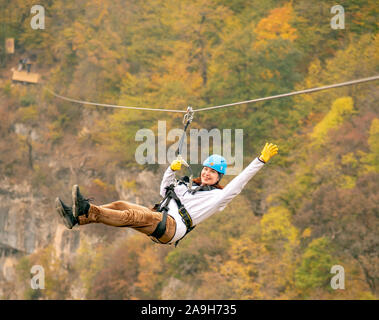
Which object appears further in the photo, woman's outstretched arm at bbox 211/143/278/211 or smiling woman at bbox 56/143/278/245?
woman's outstretched arm at bbox 211/143/278/211

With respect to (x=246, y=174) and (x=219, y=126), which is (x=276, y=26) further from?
(x=246, y=174)

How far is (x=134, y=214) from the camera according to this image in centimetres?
946

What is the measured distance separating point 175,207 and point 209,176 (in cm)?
60

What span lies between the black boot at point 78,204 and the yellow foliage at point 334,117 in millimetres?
30173

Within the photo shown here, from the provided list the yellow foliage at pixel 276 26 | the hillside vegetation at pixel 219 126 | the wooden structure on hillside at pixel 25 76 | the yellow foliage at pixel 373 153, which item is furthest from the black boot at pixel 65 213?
the wooden structure on hillside at pixel 25 76

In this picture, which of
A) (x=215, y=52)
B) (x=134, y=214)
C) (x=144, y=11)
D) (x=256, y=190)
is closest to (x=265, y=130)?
(x=256, y=190)

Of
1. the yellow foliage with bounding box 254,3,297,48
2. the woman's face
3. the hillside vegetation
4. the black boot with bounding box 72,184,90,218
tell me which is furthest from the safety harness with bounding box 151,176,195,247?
the yellow foliage with bounding box 254,3,297,48

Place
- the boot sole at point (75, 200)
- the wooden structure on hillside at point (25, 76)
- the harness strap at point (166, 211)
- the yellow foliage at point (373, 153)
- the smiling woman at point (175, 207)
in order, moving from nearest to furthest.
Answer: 1. the boot sole at point (75, 200)
2. the smiling woman at point (175, 207)
3. the harness strap at point (166, 211)
4. the yellow foliage at point (373, 153)
5. the wooden structure on hillside at point (25, 76)

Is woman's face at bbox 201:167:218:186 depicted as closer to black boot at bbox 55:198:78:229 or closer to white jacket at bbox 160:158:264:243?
white jacket at bbox 160:158:264:243

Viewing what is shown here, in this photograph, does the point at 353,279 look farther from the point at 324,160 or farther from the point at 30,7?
the point at 30,7

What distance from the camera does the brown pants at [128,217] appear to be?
911cm

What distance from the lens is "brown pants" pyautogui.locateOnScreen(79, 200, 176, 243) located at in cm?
911

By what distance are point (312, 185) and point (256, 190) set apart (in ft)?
15.1

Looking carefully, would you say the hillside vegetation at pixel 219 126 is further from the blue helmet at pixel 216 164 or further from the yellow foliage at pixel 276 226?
the blue helmet at pixel 216 164
